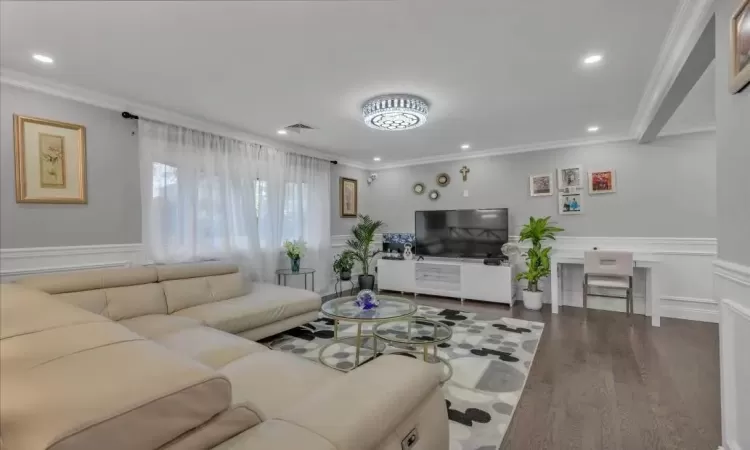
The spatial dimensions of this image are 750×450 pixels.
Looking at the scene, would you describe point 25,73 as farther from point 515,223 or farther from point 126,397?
point 515,223

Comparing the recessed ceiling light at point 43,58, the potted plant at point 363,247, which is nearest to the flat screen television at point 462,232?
the potted plant at point 363,247

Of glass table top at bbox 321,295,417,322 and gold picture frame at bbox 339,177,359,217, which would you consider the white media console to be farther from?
glass table top at bbox 321,295,417,322

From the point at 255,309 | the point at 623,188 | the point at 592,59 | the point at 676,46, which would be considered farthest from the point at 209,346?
the point at 623,188

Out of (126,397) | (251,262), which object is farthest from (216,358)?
(251,262)

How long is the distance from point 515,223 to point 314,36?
3890 mm

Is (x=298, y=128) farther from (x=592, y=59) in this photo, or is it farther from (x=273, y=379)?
A: (x=273, y=379)

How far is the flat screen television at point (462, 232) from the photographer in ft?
15.4

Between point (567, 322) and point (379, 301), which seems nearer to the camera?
point (379, 301)

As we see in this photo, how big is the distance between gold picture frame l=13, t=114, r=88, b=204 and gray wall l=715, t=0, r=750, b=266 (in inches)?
161

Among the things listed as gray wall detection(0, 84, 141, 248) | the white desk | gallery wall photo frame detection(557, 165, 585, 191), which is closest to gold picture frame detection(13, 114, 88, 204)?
gray wall detection(0, 84, 141, 248)

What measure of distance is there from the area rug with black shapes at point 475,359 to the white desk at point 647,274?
0.76m

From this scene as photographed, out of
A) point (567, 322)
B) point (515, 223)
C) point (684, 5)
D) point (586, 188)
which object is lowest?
point (567, 322)

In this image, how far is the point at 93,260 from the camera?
284 centimetres

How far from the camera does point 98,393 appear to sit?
0.63m
